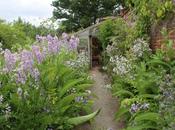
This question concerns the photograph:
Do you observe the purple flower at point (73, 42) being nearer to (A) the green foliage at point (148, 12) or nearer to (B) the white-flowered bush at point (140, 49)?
(B) the white-flowered bush at point (140, 49)

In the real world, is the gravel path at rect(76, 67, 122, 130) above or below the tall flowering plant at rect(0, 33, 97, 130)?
below

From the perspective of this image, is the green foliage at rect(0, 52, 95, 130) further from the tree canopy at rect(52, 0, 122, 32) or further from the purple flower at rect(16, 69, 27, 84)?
the tree canopy at rect(52, 0, 122, 32)

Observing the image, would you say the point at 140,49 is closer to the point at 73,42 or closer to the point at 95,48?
the point at 73,42

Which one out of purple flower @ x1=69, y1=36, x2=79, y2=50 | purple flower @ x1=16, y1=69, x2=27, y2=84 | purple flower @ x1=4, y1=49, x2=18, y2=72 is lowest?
purple flower @ x1=16, y1=69, x2=27, y2=84

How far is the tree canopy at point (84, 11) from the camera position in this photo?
3878 centimetres

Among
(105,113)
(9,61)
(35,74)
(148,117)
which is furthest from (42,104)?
(105,113)

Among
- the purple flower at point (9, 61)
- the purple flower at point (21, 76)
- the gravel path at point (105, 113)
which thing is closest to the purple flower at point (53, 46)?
the gravel path at point (105, 113)

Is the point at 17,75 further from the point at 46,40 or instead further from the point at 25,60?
the point at 46,40

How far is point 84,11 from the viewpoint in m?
39.2

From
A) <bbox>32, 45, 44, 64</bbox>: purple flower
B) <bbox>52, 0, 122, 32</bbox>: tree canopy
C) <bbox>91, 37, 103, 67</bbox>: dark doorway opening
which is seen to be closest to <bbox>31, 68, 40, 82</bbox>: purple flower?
<bbox>32, 45, 44, 64</bbox>: purple flower

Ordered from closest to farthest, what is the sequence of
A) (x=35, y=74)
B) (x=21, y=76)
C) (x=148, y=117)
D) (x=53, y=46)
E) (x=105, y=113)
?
1. (x=148, y=117)
2. (x=21, y=76)
3. (x=35, y=74)
4. (x=53, y=46)
5. (x=105, y=113)

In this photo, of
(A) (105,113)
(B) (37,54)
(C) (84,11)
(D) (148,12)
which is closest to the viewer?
(B) (37,54)

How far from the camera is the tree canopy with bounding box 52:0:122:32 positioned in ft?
127

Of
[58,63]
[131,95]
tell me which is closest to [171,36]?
[131,95]
